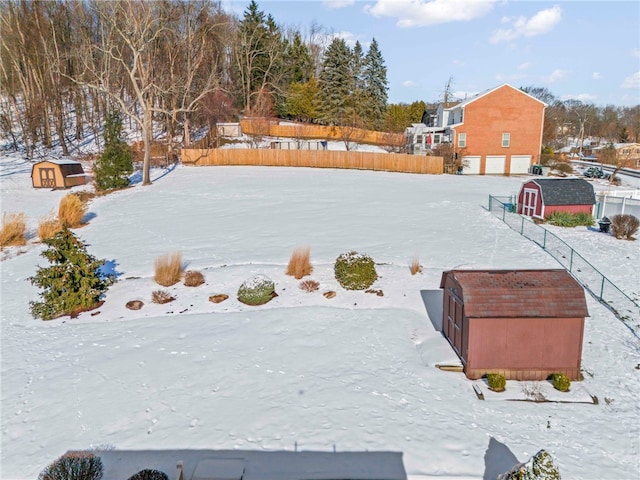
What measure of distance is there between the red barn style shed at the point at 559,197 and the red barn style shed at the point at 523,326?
16.4 meters

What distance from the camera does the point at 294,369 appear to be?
35.7 ft

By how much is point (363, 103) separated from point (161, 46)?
2872 centimetres

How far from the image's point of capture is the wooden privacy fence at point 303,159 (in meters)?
46.1

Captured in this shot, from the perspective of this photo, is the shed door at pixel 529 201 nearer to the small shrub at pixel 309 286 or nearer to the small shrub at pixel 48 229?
the small shrub at pixel 309 286

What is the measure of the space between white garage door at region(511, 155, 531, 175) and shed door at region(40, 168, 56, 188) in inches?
1762

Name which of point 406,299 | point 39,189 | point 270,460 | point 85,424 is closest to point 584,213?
point 406,299

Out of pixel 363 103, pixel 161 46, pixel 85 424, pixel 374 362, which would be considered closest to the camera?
pixel 85 424

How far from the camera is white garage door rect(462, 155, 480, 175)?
47406mm

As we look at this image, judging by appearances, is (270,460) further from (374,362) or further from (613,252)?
(613,252)

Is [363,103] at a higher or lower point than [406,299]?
higher

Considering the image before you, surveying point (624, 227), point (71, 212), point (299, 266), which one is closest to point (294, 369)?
point (299, 266)

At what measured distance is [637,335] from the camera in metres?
12.9

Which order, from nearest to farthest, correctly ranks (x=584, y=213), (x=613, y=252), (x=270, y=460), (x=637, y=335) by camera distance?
(x=270, y=460) < (x=637, y=335) < (x=613, y=252) < (x=584, y=213)

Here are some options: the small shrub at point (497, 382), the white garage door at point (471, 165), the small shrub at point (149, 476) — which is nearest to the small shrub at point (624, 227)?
the small shrub at point (497, 382)
